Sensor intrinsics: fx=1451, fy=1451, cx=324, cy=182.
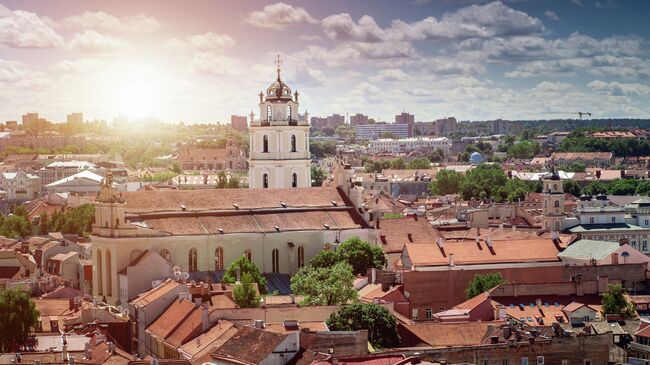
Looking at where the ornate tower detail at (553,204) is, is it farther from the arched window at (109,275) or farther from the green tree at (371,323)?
the green tree at (371,323)

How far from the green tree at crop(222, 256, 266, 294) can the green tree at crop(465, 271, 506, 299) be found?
989 centimetres

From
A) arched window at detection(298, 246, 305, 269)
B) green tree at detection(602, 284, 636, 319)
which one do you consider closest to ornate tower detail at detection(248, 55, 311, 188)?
arched window at detection(298, 246, 305, 269)

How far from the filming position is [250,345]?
4553 cm

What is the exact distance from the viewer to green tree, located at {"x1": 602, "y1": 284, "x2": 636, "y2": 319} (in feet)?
209

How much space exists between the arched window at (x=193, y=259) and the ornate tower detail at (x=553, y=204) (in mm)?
40066

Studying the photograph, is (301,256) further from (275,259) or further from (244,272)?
(244,272)

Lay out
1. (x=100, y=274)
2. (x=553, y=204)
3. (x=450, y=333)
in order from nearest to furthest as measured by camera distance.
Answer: (x=450, y=333) < (x=100, y=274) < (x=553, y=204)

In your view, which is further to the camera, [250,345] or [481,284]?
[481,284]

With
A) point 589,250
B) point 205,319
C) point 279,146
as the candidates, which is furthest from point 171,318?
point 279,146

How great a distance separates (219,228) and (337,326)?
21.1 m

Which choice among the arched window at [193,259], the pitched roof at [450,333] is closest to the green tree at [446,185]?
the arched window at [193,259]

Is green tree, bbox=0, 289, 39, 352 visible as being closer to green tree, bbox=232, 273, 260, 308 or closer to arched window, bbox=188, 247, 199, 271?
green tree, bbox=232, 273, 260, 308

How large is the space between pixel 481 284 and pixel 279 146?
26195 mm

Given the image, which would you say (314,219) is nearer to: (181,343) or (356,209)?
(356,209)
